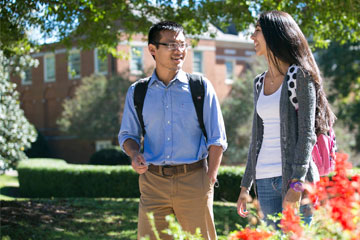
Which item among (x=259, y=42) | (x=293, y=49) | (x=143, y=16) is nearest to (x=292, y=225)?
(x=293, y=49)

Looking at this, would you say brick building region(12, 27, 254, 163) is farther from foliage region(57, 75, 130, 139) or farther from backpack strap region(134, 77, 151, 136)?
backpack strap region(134, 77, 151, 136)

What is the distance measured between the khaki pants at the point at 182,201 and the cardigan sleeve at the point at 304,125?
3.27ft

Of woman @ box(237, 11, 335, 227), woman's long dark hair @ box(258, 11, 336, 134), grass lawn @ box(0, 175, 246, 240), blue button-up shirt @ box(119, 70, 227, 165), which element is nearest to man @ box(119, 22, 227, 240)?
blue button-up shirt @ box(119, 70, 227, 165)

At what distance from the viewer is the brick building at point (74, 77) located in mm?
33625

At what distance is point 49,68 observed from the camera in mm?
36344

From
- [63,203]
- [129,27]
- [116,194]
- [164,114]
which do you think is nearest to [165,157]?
[164,114]

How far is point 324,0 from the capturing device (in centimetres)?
873

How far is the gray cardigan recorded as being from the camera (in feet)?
9.59

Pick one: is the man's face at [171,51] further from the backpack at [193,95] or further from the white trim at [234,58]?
the white trim at [234,58]

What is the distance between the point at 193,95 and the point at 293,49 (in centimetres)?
94

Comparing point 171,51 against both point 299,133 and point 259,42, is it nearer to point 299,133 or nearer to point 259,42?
point 259,42

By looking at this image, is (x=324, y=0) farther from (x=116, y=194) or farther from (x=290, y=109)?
(x=116, y=194)

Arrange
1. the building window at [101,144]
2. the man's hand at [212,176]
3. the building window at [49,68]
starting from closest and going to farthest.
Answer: the man's hand at [212,176]
the building window at [101,144]
the building window at [49,68]

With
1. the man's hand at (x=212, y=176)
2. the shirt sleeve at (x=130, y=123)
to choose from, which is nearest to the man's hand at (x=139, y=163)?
the shirt sleeve at (x=130, y=123)
